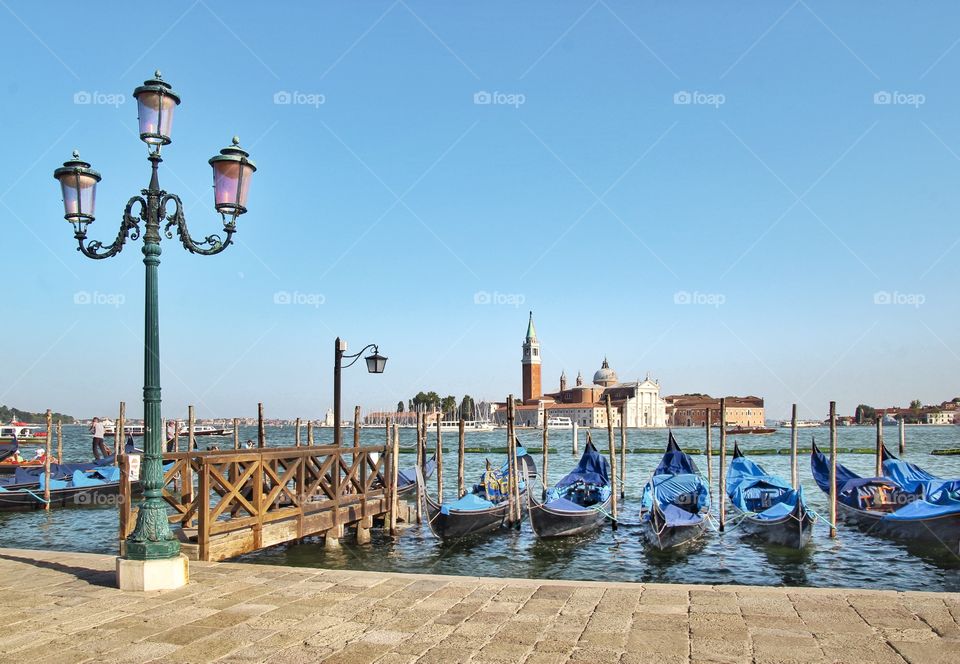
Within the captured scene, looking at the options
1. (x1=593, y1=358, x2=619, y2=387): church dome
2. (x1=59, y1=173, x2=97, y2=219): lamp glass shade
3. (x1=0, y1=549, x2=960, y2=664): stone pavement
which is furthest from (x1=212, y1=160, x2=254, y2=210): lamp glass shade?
(x1=593, y1=358, x2=619, y2=387): church dome

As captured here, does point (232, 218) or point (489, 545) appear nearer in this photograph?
point (232, 218)

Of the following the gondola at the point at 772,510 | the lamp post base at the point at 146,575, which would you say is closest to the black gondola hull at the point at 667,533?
the gondola at the point at 772,510

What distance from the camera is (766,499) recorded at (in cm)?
1556

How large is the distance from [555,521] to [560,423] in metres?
100

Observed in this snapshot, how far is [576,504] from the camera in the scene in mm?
14266

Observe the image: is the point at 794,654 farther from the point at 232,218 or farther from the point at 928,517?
the point at 928,517

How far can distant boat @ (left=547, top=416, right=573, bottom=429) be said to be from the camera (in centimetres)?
11119

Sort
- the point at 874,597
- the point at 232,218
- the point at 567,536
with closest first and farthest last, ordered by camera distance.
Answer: the point at 874,597 → the point at 232,218 → the point at 567,536

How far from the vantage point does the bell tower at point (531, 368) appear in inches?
4611

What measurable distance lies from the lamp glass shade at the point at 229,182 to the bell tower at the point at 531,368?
110744 mm

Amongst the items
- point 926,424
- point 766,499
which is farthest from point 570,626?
point 926,424

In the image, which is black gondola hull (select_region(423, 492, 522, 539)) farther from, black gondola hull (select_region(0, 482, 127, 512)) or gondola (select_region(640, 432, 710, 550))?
black gondola hull (select_region(0, 482, 127, 512))

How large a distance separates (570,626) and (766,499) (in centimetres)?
1248

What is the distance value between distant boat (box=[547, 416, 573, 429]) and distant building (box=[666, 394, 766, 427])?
18327 millimetres
